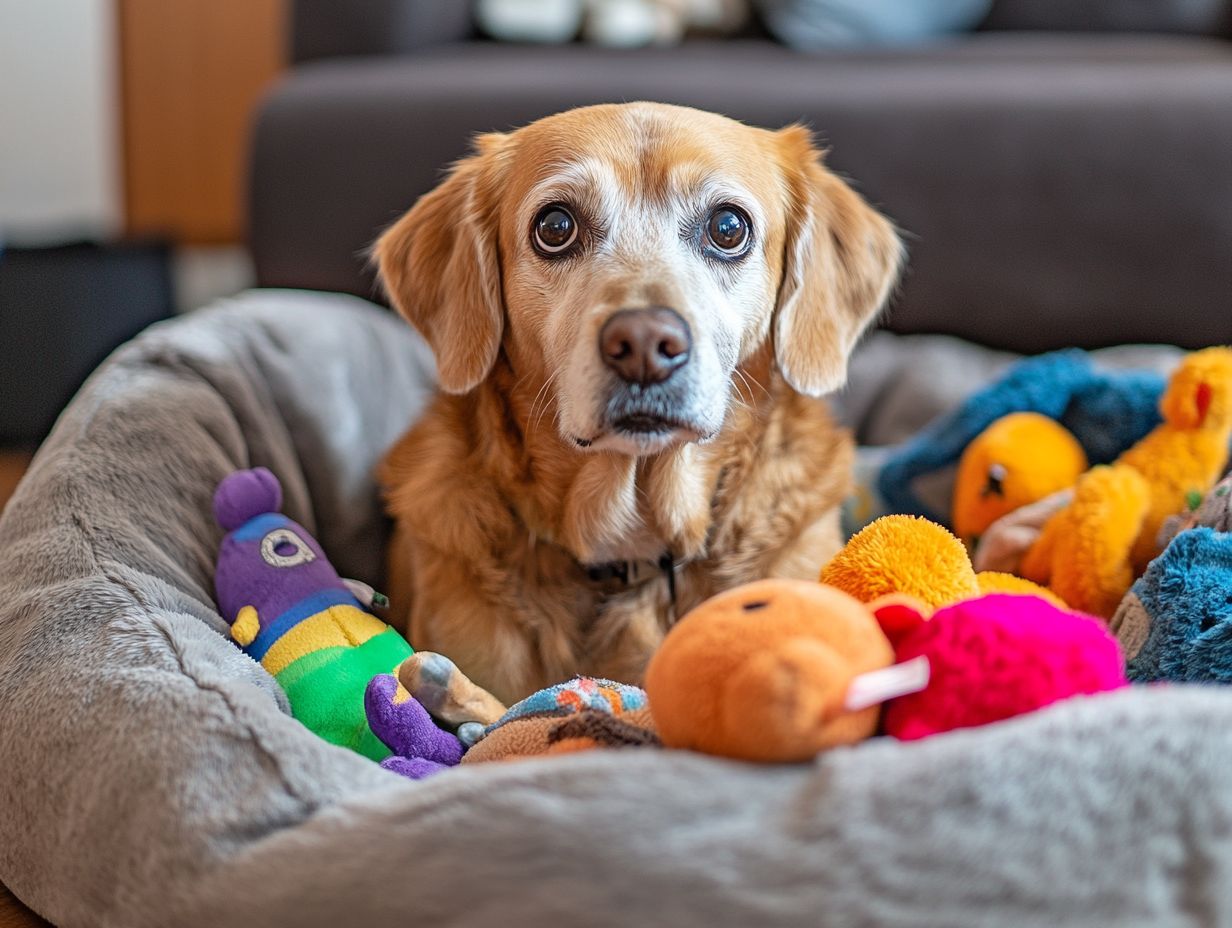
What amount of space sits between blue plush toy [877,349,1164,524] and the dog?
327mm

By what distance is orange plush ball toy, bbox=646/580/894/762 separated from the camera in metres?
0.91

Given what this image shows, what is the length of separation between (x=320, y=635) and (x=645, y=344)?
59cm

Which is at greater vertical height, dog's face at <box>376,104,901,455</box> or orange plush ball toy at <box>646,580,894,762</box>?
dog's face at <box>376,104,901,455</box>

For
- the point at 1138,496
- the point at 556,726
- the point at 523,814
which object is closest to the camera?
the point at 523,814

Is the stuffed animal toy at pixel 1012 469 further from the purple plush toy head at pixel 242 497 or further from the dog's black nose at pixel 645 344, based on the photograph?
the purple plush toy head at pixel 242 497

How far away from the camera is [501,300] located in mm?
1668

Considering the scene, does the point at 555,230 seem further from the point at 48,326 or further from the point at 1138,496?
the point at 48,326

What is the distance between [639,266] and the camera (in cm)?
147

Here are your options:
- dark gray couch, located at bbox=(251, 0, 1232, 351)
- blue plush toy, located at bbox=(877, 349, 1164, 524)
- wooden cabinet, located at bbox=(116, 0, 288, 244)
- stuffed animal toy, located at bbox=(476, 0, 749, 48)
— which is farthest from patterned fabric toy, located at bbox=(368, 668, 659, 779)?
wooden cabinet, located at bbox=(116, 0, 288, 244)

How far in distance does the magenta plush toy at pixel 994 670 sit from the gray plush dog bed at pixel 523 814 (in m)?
0.06

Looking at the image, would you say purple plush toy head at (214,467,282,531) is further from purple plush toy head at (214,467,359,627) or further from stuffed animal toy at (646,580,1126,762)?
stuffed animal toy at (646,580,1126,762)

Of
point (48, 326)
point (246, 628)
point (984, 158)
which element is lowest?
point (48, 326)

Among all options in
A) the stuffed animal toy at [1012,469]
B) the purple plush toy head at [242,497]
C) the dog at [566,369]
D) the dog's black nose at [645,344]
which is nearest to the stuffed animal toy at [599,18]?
the dog at [566,369]

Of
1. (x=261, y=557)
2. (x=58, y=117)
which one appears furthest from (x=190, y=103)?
(x=261, y=557)
